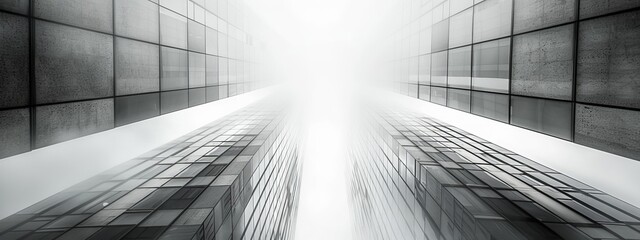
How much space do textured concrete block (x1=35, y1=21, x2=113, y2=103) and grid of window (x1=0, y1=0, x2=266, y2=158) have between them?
0.03m

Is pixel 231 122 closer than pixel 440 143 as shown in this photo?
No

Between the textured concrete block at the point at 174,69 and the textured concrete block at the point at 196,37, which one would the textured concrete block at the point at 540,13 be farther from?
the textured concrete block at the point at 196,37

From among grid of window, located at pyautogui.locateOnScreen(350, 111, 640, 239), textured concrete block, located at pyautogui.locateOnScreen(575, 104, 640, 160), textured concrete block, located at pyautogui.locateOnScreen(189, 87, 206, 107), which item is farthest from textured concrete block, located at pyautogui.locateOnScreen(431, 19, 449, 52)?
textured concrete block, located at pyautogui.locateOnScreen(189, 87, 206, 107)

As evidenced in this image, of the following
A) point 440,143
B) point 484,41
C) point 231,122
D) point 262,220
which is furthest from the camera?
point 231,122

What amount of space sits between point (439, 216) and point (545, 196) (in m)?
5.67

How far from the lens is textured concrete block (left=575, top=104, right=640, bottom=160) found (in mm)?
8914

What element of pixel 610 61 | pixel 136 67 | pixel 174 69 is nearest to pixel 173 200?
pixel 136 67

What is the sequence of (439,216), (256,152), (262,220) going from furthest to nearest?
(256,152), (262,220), (439,216)

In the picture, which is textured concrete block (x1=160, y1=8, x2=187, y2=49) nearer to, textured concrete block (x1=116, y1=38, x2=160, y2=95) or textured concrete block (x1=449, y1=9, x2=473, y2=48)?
textured concrete block (x1=116, y1=38, x2=160, y2=95)

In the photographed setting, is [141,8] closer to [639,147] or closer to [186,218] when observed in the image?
[186,218]

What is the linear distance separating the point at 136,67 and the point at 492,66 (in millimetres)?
16812

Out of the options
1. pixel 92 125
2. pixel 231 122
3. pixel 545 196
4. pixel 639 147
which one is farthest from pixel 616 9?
pixel 231 122

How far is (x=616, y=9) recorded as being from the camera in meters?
9.09

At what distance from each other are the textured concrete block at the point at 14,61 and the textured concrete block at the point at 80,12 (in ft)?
2.72
